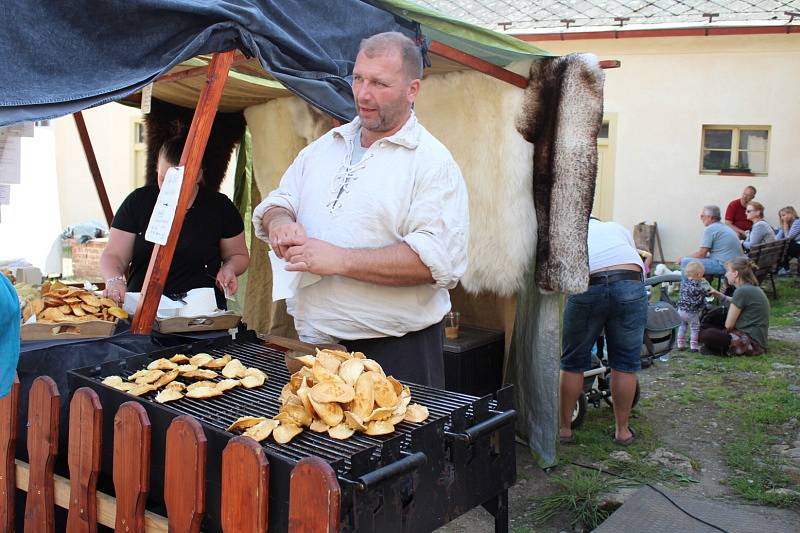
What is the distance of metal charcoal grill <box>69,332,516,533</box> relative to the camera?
1.63 meters

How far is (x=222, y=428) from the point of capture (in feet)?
6.05

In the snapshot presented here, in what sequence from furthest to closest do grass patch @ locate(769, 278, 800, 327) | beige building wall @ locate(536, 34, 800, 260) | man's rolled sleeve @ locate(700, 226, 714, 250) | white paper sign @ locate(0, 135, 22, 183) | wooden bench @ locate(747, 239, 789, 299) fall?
1. beige building wall @ locate(536, 34, 800, 260)
2. wooden bench @ locate(747, 239, 789, 299)
3. man's rolled sleeve @ locate(700, 226, 714, 250)
4. grass patch @ locate(769, 278, 800, 327)
5. white paper sign @ locate(0, 135, 22, 183)

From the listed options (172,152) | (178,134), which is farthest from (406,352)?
(178,134)

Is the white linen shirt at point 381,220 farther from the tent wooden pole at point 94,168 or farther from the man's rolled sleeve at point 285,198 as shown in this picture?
the tent wooden pole at point 94,168

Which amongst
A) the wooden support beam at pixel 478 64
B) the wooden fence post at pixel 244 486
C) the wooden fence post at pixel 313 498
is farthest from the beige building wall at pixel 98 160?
the wooden fence post at pixel 313 498

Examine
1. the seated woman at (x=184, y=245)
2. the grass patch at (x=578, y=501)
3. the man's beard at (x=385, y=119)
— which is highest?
the man's beard at (x=385, y=119)

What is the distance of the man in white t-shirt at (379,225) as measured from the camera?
2.26 metres

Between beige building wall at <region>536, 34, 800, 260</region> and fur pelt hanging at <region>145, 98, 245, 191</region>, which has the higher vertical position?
beige building wall at <region>536, 34, 800, 260</region>

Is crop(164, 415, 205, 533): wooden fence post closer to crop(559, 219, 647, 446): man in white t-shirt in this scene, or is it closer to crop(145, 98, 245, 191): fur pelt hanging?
crop(145, 98, 245, 191): fur pelt hanging

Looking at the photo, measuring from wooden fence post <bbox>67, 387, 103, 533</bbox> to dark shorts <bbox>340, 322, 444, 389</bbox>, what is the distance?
781 millimetres

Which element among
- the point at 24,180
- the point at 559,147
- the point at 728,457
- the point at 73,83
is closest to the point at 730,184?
the point at 728,457

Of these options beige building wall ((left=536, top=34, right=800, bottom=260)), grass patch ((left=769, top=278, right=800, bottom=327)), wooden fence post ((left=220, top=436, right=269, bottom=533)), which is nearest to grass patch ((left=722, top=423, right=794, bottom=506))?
wooden fence post ((left=220, top=436, right=269, bottom=533))

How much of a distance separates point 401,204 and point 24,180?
1109cm

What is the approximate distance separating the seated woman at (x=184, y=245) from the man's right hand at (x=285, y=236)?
3.90ft
